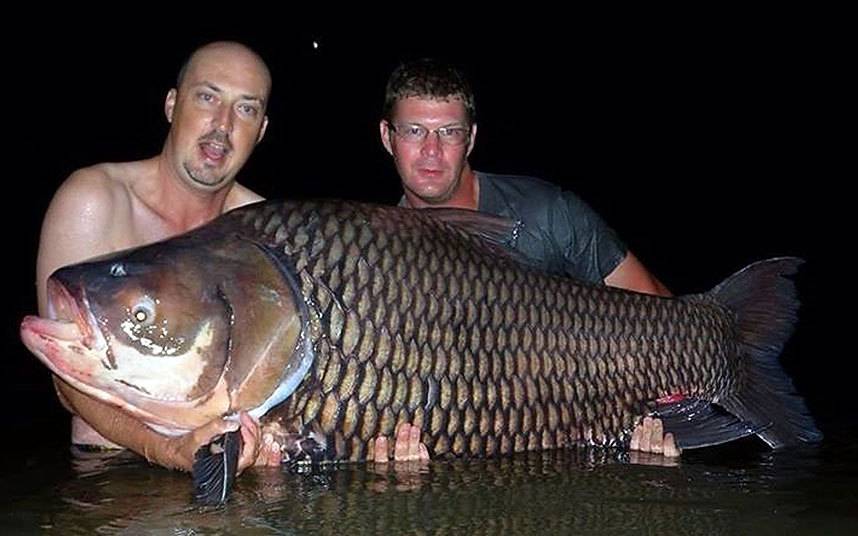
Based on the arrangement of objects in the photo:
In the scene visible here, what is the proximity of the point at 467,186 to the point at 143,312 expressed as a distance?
1.86 m

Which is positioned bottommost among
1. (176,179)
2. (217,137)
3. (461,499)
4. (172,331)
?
(461,499)

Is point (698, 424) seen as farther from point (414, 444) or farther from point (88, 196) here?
point (88, 196)

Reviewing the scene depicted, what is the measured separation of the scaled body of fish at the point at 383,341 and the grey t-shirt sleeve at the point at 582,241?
92 cm

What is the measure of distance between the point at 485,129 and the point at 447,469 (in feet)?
99.7

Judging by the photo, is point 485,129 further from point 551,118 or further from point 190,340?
point 190,340

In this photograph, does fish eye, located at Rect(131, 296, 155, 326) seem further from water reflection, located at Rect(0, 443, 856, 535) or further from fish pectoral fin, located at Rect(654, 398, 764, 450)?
fish pectoral fin, located at Rect(654, 398, 764, 450)

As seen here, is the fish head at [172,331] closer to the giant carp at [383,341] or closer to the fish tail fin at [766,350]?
the giant carp at [383,341]

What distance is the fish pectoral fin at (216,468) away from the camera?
8.82 feet

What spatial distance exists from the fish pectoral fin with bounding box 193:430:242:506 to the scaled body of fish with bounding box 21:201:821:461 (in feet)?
0.49

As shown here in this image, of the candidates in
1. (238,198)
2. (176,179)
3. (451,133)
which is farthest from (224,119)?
(451,133)

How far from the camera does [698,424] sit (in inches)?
143

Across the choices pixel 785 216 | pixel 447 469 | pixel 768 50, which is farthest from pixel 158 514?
pixel 768 50

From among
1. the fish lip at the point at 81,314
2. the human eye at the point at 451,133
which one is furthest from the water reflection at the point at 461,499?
the human eye at the point at 451,133

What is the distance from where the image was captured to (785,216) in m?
20.5
